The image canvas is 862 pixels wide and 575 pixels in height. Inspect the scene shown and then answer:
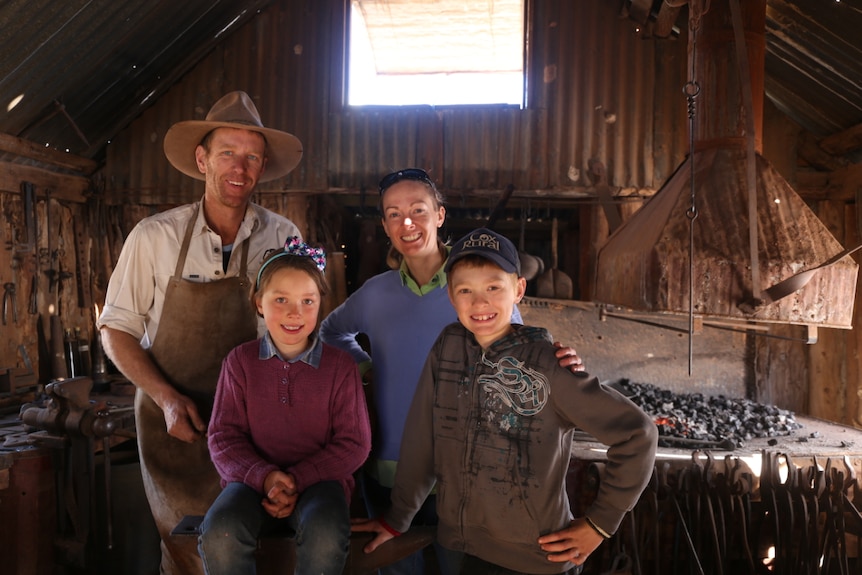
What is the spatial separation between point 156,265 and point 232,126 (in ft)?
2.17

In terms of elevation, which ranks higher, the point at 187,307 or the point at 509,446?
the point at 187,307

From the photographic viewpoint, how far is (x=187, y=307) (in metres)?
2.38

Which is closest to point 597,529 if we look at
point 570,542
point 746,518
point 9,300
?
point 570,542

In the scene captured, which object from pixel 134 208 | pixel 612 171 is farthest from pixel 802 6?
A: pixel 134 208

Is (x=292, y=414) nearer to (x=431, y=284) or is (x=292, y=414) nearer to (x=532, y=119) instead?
(x=431, y=284)

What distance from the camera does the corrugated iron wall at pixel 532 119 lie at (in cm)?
571

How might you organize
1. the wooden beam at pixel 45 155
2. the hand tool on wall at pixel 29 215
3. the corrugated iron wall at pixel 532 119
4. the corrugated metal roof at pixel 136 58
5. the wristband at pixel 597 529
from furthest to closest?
the corrugated iron wall at pixel 532 119 → the hand tool on wall at pixel 29 215 → the wooden beam at pixel 45 155 → the corrugated metal roof at pixel 136 58 → the wristband at pixel 597 529

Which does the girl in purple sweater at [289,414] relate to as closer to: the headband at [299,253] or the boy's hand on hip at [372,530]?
the headband at [299,253]

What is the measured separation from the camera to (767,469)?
132 inches

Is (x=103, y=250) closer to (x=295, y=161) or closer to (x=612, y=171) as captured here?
(x=295, y=161)

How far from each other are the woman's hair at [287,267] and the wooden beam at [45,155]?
3.97 metres

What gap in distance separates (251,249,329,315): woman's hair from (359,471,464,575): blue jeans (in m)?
0.80

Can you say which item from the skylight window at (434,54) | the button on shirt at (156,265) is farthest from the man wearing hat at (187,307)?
the skylight window at (434,54)

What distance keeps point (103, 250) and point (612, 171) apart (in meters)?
5.21
